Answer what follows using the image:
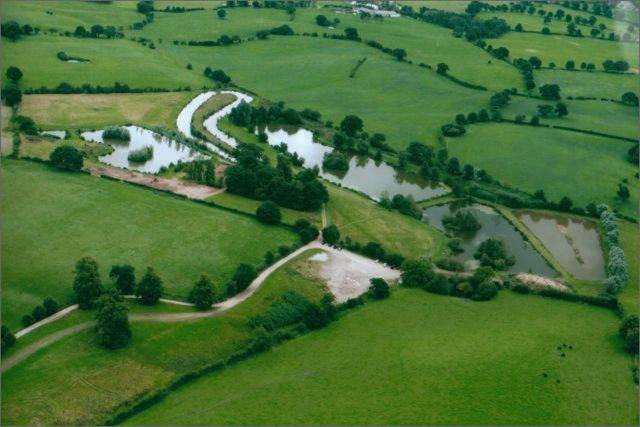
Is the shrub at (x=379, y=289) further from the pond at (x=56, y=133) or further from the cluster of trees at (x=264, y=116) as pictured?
the pond at (x=56, y=133)

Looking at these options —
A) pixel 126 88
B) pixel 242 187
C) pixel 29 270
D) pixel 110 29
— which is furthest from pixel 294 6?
pixel 29 270

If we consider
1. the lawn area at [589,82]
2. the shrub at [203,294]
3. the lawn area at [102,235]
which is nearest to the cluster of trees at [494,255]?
the lawn area at [102,235]

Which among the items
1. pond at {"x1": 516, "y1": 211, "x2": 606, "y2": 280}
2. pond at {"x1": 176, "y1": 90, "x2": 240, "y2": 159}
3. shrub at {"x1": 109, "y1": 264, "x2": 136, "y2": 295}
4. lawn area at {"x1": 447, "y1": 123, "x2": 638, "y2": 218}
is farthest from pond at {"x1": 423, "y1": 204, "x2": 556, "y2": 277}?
shrub at {"x1": 109, "y1": 264, "x2": 136, "y2": 295}

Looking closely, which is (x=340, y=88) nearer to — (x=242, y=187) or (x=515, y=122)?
(x=515, y=122)

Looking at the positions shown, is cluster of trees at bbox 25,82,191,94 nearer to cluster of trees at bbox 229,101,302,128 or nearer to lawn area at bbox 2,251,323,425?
cluster of trees at bbox 229,101,302,128

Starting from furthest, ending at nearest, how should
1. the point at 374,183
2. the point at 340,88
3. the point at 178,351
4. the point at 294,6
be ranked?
the point at 294,6 < the point at 340,88 < the point at 374,183 < the point at 178,351

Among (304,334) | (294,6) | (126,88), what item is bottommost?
(304,334)

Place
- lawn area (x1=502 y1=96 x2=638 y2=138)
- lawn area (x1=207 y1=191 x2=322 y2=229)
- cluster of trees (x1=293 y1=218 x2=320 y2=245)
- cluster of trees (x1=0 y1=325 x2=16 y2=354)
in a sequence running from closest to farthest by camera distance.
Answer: cluster of trees (x1=0 y1=325 x2=16 y2=354) → cluster of trees (x1=293 y1=218 x2=320 y2=245) → lawn area (x1=207 y1=191 x2=322 y2=229) → lawn area (x1=502 y1=96 x2=638 y2=138)

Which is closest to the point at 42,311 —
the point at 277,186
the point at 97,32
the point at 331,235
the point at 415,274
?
the point at 331,235
